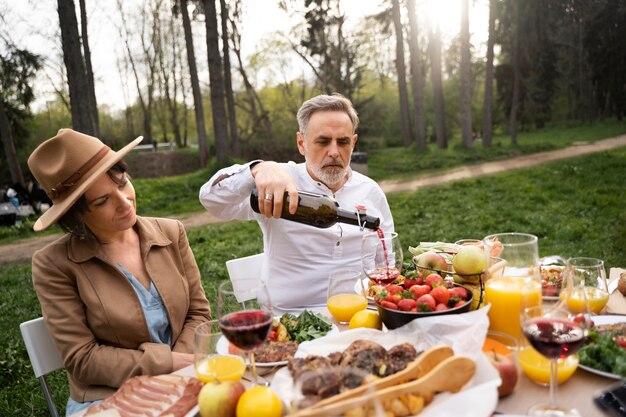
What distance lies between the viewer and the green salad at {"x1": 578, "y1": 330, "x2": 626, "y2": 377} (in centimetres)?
147

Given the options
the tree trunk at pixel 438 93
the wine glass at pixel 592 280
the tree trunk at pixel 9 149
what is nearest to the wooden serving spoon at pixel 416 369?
the wine glass at pixel 592 280

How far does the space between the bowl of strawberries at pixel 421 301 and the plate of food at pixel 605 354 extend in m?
0.39

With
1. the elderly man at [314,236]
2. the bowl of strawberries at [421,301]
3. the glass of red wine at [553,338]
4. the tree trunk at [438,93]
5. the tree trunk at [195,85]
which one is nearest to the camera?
the glass of red wine at [553,338]

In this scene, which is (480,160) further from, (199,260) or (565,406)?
(565,406)

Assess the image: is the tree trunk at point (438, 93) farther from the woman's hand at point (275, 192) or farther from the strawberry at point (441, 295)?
the strawberry at point (441, 295)

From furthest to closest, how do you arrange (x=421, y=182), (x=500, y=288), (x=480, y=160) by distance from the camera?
(x=480, y=160), (x=421, y=182), (x=500, y=288)

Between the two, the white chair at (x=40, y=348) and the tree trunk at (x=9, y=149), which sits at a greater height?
the tree trunk at (x=9, y=149)

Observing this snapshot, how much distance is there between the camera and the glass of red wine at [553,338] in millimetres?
1316

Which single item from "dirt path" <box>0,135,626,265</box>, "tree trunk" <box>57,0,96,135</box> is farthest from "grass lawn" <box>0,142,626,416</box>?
"tree trunk" <box>57,0,96,135</box>

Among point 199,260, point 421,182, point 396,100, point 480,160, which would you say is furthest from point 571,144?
point 199,260

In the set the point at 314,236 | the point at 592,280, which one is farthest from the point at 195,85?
the point at 592,280

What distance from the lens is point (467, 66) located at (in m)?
18.2

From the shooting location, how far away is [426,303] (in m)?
1.64

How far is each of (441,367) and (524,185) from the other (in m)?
11.1
